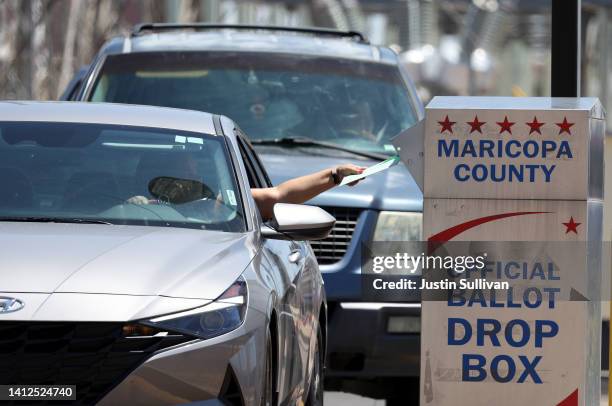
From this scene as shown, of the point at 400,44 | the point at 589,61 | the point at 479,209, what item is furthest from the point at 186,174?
the point at 400,44

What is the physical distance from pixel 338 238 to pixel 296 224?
2917mm

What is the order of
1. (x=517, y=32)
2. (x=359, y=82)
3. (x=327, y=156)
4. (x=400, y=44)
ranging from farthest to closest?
(x=517, y=32) < (x=400, y=44) < (x=359, y=82) < (x=327, y=156)

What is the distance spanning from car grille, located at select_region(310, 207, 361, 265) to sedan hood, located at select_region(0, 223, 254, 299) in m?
3.26

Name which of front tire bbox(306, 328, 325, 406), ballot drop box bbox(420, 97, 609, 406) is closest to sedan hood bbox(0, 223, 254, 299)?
ballot drop box bbox(420, 97, 609, 406)

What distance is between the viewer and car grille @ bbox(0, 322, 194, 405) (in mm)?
5660

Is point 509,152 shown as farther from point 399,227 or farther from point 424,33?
point 424,33

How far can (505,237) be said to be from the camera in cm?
669

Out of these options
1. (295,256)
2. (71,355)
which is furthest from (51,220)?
(295,256)

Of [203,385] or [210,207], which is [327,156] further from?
[203,385]

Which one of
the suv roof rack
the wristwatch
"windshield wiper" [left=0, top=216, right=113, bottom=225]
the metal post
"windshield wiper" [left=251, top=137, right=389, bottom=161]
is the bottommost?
"windshield wiper" [left=0, top=216, right=113, bottom=225]

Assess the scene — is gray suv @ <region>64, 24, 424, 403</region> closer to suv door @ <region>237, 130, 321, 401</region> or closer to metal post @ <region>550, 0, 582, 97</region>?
suv door @ <region>237, 130, 321, 401</region>

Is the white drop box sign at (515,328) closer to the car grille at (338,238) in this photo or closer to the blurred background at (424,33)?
the car grille at (338,238)

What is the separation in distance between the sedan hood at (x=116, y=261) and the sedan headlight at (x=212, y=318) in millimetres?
39

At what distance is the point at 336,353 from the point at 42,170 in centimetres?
282
